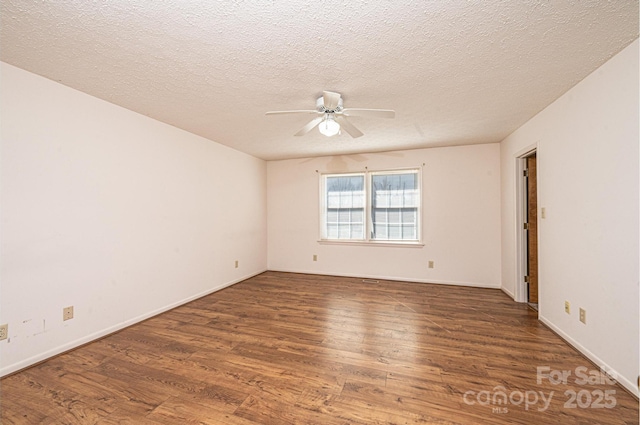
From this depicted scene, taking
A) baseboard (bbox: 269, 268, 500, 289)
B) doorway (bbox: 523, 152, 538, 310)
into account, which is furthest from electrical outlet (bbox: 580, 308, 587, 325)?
baseboard (bbox: 269, 268, 500, 289)

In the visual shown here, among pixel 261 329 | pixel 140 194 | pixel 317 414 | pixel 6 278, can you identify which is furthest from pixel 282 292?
pixel 6 278

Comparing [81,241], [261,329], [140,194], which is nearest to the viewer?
[81,241]

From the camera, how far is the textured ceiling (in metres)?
1.48

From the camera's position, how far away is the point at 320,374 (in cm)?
201

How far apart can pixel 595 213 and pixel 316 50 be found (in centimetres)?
250

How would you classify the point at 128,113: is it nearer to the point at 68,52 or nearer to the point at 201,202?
the point at 68,52

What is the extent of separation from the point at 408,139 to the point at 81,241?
164 inches

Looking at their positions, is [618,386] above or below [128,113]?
below

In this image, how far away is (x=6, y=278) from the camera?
2.01 m

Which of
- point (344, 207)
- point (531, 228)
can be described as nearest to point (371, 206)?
point (344, 207)

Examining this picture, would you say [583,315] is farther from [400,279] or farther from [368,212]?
[368,212]

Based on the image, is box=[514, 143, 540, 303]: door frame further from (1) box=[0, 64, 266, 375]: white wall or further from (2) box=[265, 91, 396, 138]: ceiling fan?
(1) box=[0, 64, 266, 375]: white wall

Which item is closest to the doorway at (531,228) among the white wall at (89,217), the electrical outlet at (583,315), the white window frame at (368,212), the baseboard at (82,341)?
the electrical outlet at (583,315)

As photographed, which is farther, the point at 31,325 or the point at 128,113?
the point at 128,113
